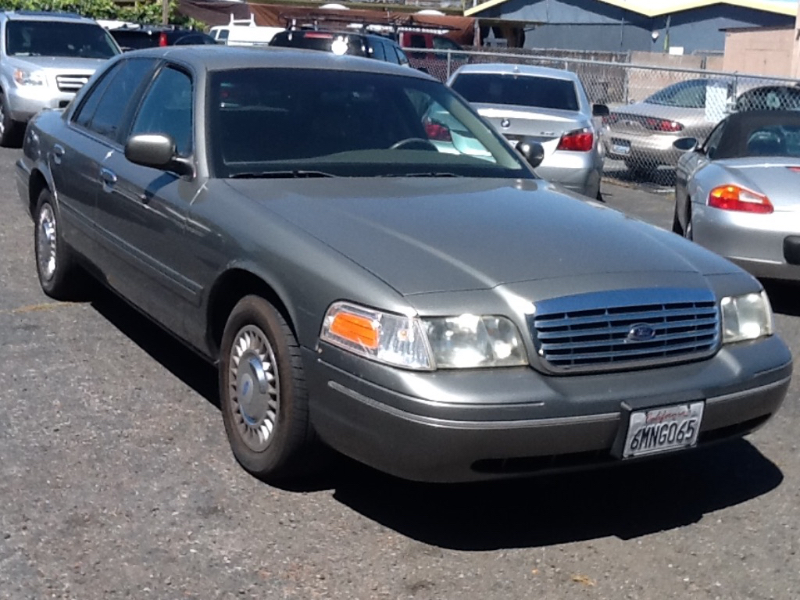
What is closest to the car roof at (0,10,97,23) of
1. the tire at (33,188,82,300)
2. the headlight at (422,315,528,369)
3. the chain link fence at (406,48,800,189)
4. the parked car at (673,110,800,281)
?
the chain link fence at (406,48,800,189)

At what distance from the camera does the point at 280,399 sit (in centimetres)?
433

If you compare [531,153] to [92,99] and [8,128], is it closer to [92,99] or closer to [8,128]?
[92,99]

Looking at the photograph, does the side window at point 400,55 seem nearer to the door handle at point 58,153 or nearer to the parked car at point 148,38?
the parked car at point 148,38

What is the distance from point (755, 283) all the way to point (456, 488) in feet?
4.65

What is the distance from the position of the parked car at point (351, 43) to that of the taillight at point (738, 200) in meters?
11.4

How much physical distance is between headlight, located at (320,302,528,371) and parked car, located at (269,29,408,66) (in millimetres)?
15206

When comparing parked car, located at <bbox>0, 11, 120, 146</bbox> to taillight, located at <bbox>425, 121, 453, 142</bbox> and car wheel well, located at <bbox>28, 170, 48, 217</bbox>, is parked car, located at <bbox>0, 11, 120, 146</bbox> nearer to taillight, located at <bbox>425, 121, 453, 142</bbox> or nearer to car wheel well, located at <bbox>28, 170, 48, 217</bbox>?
car wheel well, located at <bbox>28, 170, 48, 217</bbox>

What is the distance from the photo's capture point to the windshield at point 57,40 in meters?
15.6

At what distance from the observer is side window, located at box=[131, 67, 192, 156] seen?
5434mm

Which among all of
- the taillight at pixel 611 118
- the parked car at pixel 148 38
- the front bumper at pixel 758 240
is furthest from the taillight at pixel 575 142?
the parked car at pixel 148 38

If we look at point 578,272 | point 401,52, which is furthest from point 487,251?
point 401,52

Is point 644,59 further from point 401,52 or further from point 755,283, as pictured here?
point 755,283

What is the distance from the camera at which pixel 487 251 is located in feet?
14.1

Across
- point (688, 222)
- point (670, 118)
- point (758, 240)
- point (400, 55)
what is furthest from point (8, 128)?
point (758, 240)
